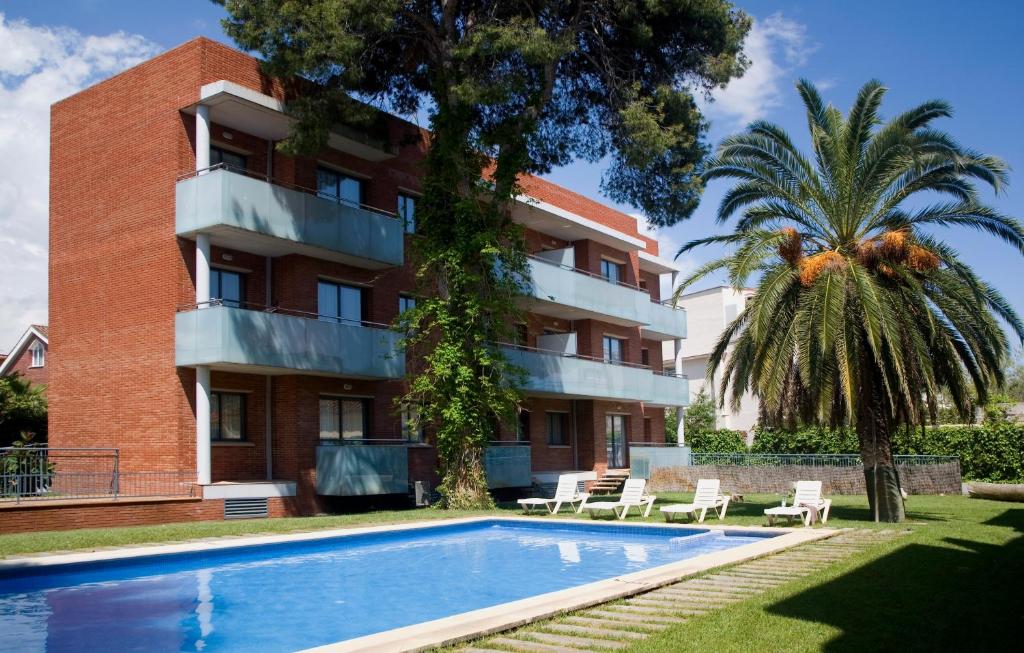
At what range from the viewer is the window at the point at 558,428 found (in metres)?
36.2

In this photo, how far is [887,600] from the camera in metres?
9.21

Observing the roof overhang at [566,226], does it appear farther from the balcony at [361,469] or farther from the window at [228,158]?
the balcony at [361,469]

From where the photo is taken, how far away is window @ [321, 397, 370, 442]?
2580 cm

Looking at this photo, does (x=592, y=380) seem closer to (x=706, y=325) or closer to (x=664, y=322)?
(x=664, y=322)

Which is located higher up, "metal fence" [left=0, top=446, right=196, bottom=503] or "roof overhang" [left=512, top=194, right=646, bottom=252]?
"roof overhang" [left=512, top=194, right=646, bottom=252]

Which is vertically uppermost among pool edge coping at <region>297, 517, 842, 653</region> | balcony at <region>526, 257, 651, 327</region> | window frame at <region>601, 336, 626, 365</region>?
balcony at <region>526, 257, 651, 327</region>

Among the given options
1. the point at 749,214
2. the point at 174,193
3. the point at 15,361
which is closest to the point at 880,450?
the point at 749,214

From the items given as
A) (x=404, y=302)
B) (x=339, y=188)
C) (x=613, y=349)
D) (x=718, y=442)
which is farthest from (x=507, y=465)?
(x=718, y=442)

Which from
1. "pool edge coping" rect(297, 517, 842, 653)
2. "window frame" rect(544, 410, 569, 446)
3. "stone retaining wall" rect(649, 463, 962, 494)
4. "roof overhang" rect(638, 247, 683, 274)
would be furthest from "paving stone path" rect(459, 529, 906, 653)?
"roof overhang" rect(638, 247, 683, 274)

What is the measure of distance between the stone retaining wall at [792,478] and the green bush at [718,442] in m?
8.35

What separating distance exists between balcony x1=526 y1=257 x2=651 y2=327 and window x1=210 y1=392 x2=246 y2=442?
1088 centimetres

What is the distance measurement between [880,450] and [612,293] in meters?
18.0

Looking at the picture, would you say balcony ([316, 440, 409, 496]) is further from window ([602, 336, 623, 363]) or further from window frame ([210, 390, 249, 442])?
window ([602, 336, 623, 363])

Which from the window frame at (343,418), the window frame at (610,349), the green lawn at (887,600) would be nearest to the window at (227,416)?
the window frame at (343,418)
